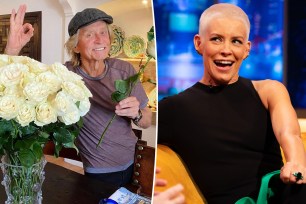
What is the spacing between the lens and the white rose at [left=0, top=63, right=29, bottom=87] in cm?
61

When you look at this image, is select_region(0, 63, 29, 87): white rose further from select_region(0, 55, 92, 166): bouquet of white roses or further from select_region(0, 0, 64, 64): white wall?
select_region(0, 0, 64, 64): white wall

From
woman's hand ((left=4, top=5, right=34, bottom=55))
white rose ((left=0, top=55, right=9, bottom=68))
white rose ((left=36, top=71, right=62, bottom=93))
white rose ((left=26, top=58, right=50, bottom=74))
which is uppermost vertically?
woman's hand ((left=4, top=5, right=34, bottom=55))

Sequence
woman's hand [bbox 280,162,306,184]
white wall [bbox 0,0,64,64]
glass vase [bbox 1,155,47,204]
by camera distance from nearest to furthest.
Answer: woman's hand [bbox 280,162,306,184], glass vase [bbox 1,155,47,204], white wall [bbox 0,0,64,64]

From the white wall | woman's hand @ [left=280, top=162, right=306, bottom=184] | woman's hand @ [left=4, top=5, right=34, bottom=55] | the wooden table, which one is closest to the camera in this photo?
woman's hand @ [left=280, top=162, right=306, bottom=184]

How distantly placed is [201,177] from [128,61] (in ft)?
2.13

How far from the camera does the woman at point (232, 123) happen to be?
11.0 inches

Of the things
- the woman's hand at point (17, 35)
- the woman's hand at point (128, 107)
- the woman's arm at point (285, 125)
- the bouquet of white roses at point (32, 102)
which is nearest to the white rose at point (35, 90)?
the bouquet of white roses at point (32, 102)

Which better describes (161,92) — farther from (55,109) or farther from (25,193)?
(25,193)

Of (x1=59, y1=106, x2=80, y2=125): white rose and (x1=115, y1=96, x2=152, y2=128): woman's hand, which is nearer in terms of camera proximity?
A: (x1=59, y1=106, x2=80, y2=125): white rose

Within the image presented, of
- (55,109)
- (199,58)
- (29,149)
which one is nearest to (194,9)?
(199,58)

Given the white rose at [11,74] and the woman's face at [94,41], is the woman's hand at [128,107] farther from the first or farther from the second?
the white rose at [11,74]

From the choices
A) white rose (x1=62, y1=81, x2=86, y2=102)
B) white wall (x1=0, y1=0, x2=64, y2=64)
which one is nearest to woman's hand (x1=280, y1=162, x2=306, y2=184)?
white rose (x1=62, y1=81, x2=86, y2=102)

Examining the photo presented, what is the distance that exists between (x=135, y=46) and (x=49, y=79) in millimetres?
324

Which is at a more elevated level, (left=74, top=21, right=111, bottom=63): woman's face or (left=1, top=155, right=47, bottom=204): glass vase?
(left=74, top=21, right=111, bottom=63): woman's face
